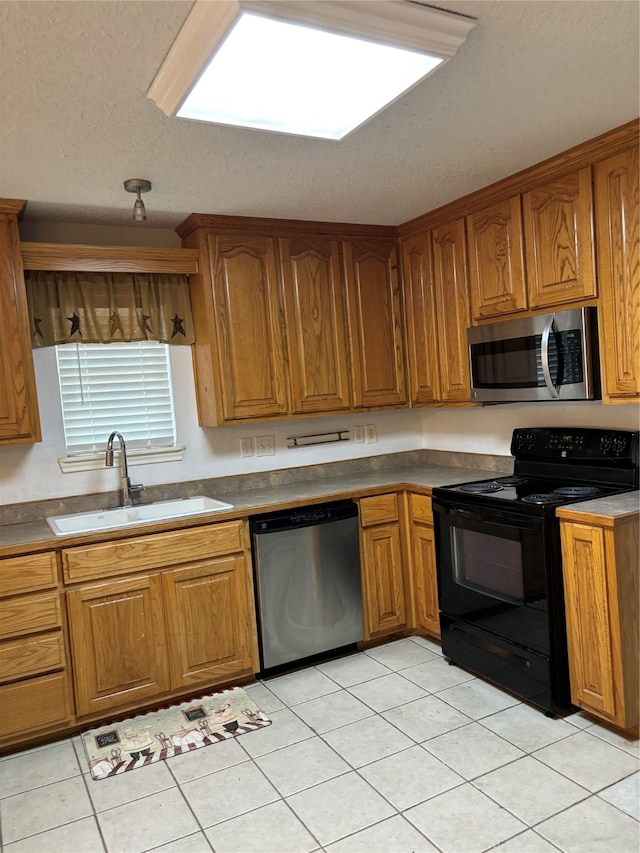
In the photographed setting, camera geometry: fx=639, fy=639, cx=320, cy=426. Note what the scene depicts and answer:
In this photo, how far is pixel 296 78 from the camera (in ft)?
5.64

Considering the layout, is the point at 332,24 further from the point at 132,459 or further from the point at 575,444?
the point at 132,459

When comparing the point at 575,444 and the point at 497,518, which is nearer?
the point at 497,518

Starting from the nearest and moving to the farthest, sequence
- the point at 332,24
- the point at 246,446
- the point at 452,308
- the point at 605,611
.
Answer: the point at 332,24 → the point at 605,611 → the point at 452,308 → the point at 246,446

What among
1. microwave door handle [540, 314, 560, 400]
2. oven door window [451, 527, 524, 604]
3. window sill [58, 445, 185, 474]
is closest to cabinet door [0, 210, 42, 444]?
window sill [58, 445, 185, 474]

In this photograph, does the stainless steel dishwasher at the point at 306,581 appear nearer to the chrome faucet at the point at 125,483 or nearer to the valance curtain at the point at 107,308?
the chrome faucet at the point at 125,483

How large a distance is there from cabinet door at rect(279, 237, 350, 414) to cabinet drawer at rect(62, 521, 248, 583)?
86 centimetres

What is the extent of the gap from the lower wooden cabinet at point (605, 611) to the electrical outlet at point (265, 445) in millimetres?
1742

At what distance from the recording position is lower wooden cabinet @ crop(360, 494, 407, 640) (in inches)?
132

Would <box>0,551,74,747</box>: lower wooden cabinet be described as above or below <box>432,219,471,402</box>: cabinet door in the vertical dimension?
below

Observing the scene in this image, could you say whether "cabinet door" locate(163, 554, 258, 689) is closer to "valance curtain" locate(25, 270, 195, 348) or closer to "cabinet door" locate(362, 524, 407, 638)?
"cabinet door" locate(362, 524, 407, 638)

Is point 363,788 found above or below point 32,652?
below

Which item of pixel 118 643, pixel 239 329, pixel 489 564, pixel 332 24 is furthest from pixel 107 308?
pixel 489 564

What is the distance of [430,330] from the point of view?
3627 mm

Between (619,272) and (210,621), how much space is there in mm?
2329
